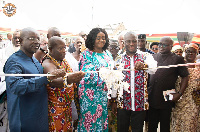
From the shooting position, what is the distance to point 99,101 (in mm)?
2920

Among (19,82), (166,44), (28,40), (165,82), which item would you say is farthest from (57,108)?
(166,44)

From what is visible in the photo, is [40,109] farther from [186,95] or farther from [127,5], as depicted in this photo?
[127,5]

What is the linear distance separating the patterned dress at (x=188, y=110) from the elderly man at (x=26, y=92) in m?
2.68

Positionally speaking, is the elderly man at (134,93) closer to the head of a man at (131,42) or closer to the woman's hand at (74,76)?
the head of a man at (131,42)

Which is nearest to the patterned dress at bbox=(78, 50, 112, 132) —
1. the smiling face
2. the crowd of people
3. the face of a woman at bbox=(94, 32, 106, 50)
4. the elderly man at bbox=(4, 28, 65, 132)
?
the crowd of people

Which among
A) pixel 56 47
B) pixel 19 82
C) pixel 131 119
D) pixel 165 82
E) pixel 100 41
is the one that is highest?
pixel 100 41

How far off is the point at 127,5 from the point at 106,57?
595 centimetres

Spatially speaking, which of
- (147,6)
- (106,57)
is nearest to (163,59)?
(106,57)

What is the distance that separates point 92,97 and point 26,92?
122 centimetres

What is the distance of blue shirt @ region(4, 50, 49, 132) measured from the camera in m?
1.99

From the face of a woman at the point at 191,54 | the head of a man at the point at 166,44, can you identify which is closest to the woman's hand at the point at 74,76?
the head of a man at the point at 166,44

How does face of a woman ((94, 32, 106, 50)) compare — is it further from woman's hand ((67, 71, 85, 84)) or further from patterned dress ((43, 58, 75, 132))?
patterned dress ((43, 58, 75, 132))

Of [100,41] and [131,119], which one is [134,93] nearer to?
[131,119]

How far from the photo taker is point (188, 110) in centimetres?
333
